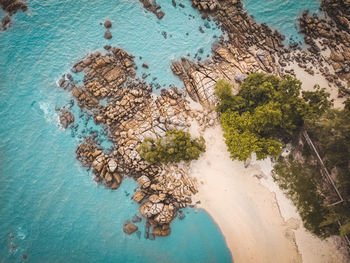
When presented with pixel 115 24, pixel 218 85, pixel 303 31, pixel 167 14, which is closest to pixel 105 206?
pixel 218 85

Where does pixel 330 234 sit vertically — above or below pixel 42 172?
below

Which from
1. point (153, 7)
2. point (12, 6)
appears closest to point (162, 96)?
point (153, 7)

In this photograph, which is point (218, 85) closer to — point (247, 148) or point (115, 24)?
point (247, 148)

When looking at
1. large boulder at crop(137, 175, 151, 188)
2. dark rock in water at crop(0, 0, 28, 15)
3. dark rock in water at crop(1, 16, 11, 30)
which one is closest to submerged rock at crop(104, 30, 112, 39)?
dark rock in water at crop(0, 0, 28, 15)

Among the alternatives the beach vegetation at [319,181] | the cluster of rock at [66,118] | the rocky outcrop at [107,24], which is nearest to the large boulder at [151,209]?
the beach vegetation at [319,181]

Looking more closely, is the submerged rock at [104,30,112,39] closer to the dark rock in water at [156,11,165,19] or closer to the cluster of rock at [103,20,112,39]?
the cluster of rock at [103,20,112,39]

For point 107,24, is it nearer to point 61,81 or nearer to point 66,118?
point 61,81
